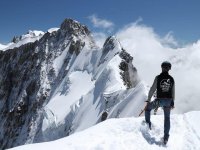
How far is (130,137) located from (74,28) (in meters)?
84.7

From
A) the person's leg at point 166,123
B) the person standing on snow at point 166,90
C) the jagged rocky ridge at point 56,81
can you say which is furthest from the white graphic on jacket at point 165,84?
the jagged rocky ridge at point 56,81

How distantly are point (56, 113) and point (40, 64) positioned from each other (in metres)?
30.5

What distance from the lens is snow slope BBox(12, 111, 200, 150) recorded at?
11758 millimetres

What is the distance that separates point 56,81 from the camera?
9088cm

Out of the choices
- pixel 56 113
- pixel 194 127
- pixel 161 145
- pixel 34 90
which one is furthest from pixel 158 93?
pixel 34 90

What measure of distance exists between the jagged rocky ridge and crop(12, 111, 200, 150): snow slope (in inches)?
1082

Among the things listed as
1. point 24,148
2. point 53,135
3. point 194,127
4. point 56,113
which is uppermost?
point 56,113

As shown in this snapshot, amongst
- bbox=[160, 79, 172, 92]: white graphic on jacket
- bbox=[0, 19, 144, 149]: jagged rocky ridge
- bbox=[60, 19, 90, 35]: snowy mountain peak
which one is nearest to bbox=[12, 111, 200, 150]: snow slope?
bbox=[160, 79, 172, 92]: white graphic on jacket

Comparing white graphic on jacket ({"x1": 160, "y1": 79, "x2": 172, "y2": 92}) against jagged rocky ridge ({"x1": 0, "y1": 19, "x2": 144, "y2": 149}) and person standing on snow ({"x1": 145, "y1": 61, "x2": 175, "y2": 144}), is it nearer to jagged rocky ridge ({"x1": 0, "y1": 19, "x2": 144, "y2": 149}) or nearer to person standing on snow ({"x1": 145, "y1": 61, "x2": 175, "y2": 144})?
person standing on snow ({"x1": 145, "y1": 61, "x2": 175, "y2": 144})

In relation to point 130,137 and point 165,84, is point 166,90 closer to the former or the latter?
point 165,84

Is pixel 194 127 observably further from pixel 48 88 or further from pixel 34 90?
pixel 34 90

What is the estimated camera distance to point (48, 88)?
9081cm

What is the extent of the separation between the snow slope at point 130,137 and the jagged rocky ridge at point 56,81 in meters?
27.5

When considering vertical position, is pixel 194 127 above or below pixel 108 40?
below
